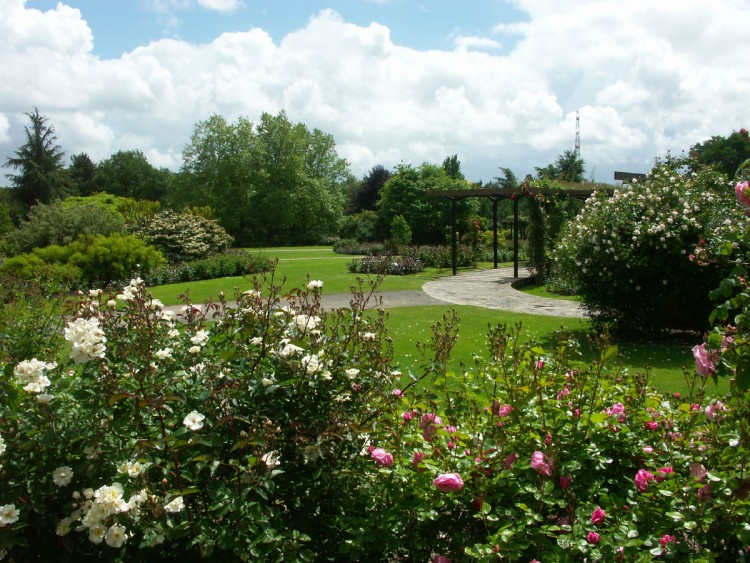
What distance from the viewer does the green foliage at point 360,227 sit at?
116ft

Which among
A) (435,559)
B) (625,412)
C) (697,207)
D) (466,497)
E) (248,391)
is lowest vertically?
(435,559)

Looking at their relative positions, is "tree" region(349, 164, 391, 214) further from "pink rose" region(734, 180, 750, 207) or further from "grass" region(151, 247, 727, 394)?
"pink rose" region(734, 180, 750, 207)

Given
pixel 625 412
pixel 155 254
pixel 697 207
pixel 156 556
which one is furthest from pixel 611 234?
pixel 155 254

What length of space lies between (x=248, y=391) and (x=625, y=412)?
5.83ft

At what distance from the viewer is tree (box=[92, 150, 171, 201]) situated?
61438mm

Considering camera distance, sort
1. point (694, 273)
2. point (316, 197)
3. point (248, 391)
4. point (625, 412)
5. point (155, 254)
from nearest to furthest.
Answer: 1. point (248, 391)
2. point (625, 412)
3. point (694, 273)
4. point (155, 254)
5. point (316, 197)

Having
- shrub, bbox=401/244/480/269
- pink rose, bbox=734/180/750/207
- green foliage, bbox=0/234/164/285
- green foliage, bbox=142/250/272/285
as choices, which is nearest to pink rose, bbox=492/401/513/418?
pink rose, bbox=734/180/750/207

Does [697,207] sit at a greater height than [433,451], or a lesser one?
greater

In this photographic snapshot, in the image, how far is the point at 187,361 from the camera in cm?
273

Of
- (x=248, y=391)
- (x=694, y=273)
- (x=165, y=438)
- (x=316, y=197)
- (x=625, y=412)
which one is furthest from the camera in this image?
(x=316, y=197)

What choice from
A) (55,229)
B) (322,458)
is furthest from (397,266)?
(322,458)

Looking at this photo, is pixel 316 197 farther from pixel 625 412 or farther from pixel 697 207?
pixel 625 412

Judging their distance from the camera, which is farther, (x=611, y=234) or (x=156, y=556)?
(x=611, y=234)

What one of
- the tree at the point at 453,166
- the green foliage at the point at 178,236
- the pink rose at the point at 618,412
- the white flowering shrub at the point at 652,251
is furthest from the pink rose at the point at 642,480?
the tree at the point at 453,166
